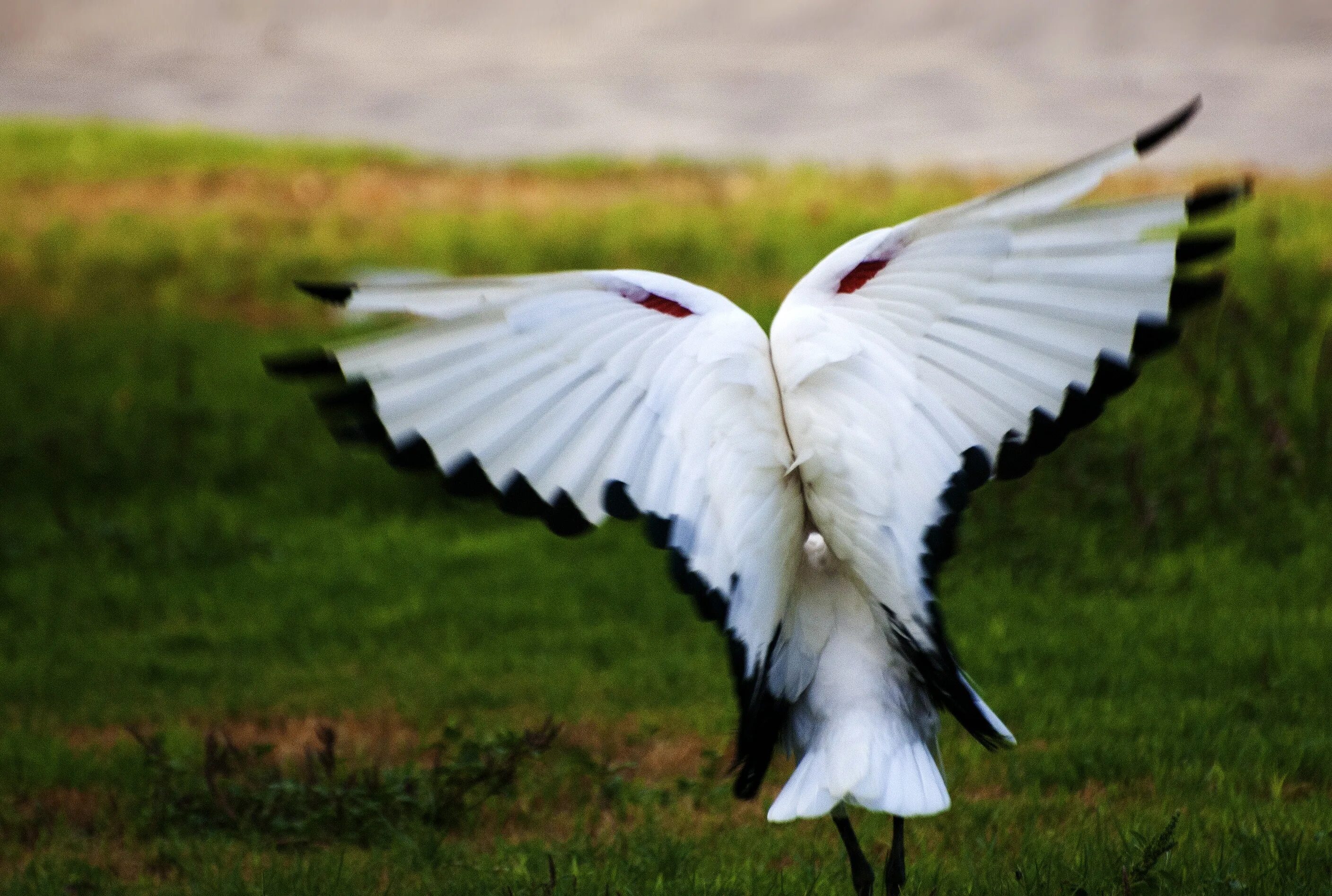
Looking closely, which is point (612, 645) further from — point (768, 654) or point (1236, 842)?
point (768, 654)

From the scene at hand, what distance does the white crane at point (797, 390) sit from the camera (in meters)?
2.50

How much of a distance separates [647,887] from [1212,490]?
4846 mm

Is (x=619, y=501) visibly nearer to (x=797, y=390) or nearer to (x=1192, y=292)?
(x=797, y=390)

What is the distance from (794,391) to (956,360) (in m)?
0.29

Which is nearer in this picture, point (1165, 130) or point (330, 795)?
point (1165, 130)

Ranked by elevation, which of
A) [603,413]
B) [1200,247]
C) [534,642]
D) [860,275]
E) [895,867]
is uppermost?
[1200,247]

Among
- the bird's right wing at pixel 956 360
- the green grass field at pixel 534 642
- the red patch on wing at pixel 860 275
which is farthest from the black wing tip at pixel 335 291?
the green grass field at pixel 534 642

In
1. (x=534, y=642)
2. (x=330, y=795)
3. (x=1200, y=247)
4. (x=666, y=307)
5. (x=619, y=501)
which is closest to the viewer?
(x=1200, y=247)

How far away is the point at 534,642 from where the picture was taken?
675 cm

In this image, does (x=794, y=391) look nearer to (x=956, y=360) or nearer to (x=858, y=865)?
(x=956, y=360)

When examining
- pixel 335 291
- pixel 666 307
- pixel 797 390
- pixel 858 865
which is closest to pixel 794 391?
pixel 797 390

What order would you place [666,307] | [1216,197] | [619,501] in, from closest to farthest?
1. [1216,197]
2. [619,501]
3. [666,307]

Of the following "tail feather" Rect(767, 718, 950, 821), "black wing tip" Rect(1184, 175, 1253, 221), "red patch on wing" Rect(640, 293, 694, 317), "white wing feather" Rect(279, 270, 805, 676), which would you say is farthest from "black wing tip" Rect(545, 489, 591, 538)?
"black wing tip" Rect(1184, 175, 1253, 221)

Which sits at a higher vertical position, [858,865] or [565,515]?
[565,515]
